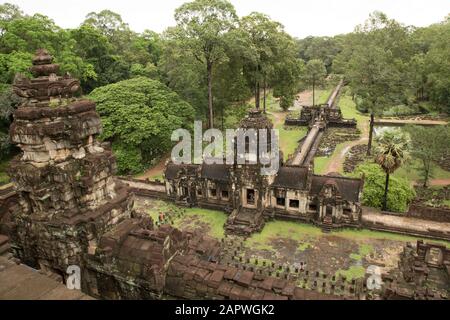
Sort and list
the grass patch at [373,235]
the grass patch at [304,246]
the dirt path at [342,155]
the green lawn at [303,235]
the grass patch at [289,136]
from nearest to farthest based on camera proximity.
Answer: the grass patch at [304,246] < the grass patch at [373,235] < the green lawn at [303,235] < the dirt path at [342,155] < the grass patch at [289,136]

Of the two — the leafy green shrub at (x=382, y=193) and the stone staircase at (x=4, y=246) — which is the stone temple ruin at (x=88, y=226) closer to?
the stone staircase at (x=4, y=246)

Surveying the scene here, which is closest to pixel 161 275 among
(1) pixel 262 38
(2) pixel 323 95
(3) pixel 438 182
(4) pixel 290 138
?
(3) pixel 438 182

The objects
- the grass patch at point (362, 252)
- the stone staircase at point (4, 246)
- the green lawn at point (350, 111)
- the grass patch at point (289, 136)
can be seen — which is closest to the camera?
the stone staircase at point (4, 246)

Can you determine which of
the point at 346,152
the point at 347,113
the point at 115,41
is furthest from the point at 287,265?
the point at 115,41

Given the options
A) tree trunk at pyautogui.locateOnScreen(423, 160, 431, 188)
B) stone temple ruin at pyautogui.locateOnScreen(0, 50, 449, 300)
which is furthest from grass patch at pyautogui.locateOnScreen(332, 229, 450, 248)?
tree trunk at pyautogui.locateOnScreen(423, 160, 431, 188)

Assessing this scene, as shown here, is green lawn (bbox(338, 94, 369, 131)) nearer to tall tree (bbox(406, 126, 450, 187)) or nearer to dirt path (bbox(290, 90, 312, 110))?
dirt path (bbox(290, 90, 312, 110))

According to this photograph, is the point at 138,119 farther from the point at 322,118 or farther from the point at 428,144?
the point at 322,118

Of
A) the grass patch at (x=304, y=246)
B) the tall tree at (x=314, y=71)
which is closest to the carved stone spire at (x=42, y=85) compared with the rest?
the grass patch at (x=304, y=246)
